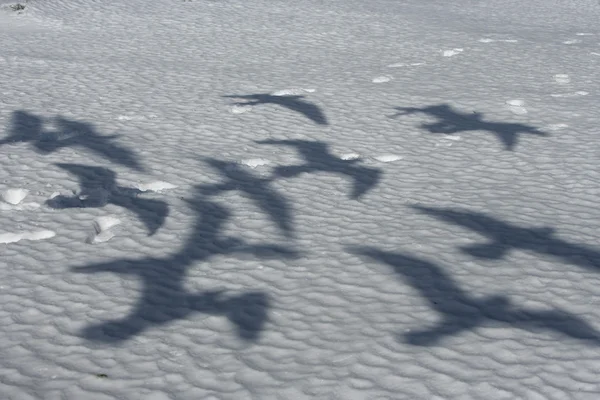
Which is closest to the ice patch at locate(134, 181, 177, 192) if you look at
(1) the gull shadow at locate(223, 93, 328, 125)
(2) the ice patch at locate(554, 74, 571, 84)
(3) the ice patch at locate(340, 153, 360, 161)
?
(3) the ice patch at locate(340, 153, 360, 161)

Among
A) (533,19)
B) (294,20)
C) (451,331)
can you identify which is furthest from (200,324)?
(533,19)

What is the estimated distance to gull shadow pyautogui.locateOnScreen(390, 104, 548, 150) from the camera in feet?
16.1

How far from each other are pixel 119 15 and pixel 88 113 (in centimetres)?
329

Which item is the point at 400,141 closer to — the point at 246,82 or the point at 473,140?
the point at 473,140

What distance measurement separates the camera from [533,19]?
848 cm

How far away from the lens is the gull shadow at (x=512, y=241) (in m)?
3.25

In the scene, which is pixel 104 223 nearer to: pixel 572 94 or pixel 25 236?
pixel 25 236

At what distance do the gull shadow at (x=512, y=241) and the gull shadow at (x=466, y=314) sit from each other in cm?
30

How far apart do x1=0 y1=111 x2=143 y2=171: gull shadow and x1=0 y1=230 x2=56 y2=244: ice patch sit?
33.6 inches

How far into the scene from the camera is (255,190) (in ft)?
13.1

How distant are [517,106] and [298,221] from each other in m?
2.43

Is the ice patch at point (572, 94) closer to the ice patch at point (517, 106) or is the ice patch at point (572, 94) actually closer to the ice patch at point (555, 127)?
the ice patch at point (517, 106)

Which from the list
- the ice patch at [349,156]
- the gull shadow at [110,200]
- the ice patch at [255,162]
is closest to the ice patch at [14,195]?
the gull shadow at [110,200]

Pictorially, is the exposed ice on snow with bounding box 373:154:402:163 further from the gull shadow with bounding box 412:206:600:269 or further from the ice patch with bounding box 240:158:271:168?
the gull shadow with bounding box 412:206:600:269
